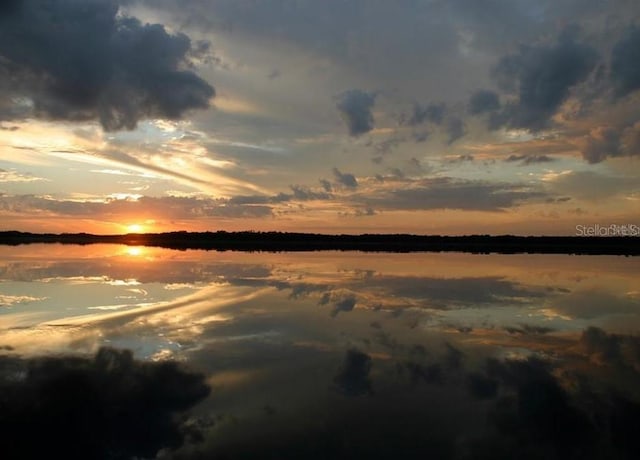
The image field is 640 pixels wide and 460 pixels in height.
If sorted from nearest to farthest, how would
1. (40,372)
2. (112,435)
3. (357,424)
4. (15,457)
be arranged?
(15,457)
(112,435)
(357,424)
(40,372)

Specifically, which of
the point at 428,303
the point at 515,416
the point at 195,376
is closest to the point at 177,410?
the point at 195,376

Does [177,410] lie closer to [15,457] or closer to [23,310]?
[15,457]

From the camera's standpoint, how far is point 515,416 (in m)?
10.0

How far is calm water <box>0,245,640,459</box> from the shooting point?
8.73 m

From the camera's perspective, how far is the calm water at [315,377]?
8727 millimetres

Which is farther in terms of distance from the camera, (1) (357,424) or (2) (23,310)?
(2) (23,310)

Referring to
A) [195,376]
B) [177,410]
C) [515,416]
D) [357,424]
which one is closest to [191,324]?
[195,376]

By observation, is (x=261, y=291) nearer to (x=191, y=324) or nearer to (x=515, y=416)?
(x=191, y=324)

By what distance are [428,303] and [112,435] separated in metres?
18.4

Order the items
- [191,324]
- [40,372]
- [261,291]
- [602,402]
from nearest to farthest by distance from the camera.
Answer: [602,402] < [40,372] < [191,324] < [261,291]

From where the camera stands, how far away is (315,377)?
12539 mm

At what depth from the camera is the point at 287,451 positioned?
8.26 metres

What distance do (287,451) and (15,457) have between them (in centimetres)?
406

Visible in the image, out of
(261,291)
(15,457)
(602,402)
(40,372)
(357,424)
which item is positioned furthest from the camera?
(261,291)
